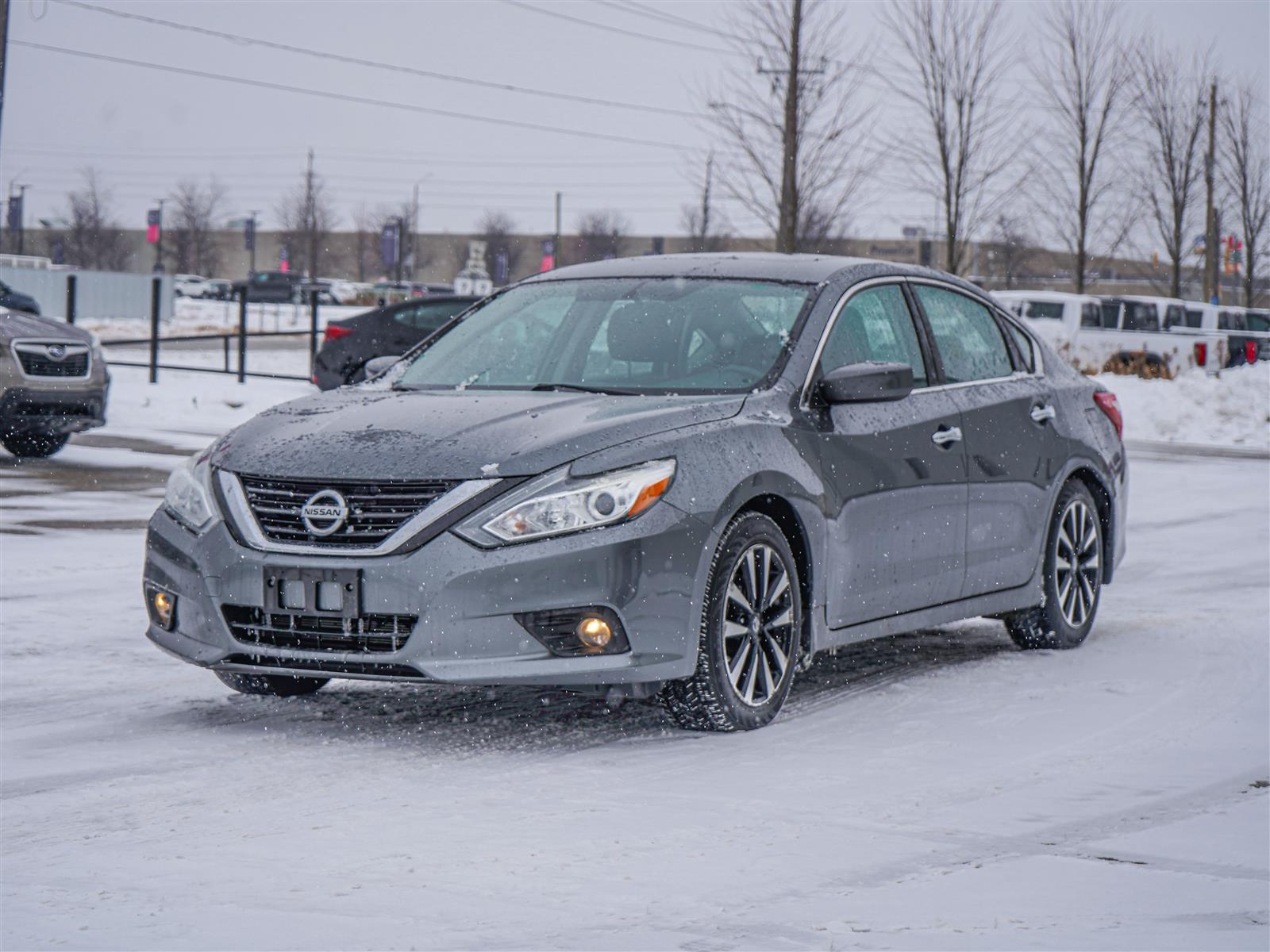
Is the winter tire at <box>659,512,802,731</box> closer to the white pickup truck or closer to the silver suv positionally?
the silver suv

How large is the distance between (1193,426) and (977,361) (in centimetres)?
1913

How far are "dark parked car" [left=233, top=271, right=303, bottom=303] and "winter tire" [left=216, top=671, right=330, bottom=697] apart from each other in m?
68.4

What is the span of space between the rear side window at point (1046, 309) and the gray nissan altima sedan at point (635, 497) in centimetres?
2802

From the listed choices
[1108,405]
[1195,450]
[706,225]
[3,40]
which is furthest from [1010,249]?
[1108,405]

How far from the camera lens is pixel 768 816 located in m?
4.90

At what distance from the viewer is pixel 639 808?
195 inches

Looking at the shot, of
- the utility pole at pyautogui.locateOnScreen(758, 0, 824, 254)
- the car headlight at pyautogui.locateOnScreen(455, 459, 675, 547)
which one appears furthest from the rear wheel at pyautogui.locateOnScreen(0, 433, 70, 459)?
the utility pole at pyautogui.locateOnScreen(758, 0, 824, 254)

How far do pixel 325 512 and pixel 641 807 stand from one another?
4.34 feet

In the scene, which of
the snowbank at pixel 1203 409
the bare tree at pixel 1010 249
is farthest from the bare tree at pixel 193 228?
the snowbank at pixel 1203 409

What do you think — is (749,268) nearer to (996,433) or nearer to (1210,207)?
(996,433)

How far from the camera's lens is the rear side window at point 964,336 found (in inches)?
293

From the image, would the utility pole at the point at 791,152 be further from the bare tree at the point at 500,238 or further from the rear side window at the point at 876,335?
the bare tree at the point at 500,238

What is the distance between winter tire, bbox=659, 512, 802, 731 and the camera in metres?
5.82

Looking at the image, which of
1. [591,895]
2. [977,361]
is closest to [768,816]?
[591,895]
